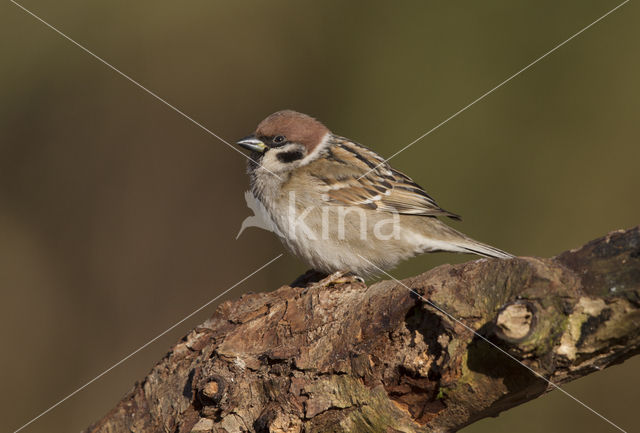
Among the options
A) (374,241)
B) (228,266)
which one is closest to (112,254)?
(228,266)

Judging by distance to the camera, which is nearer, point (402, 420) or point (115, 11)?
point (402, 420)

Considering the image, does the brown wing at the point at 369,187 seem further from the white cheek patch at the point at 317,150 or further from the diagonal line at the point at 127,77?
the diagonal line at the point at 127,77

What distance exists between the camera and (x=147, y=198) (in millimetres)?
6172

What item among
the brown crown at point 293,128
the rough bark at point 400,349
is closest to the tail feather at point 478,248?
the rough bark at point 400,349

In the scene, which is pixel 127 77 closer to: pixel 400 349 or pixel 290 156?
pixel 290 156

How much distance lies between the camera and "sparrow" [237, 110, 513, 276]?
3.97 meters

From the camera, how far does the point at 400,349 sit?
7.80ft

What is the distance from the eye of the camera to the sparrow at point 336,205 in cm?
397

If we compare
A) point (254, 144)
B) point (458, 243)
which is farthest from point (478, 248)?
point (254, 144)

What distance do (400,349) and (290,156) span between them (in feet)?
7.31

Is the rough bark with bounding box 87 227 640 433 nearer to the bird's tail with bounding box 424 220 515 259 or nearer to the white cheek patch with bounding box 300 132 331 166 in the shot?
the bird's tail with bounding box 424 220 515 259

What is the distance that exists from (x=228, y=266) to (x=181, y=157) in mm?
1174

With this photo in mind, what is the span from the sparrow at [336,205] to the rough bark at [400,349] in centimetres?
68

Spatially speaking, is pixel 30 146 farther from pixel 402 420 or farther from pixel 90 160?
pixel 402 420
